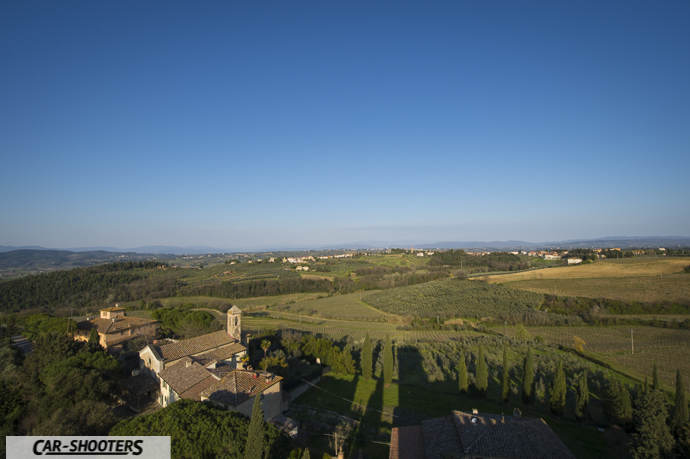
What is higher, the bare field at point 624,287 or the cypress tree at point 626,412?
the bare field at point 624,287

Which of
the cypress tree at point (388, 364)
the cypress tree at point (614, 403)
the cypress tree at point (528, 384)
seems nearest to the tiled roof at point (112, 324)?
the cypress tree at point (388, 364)

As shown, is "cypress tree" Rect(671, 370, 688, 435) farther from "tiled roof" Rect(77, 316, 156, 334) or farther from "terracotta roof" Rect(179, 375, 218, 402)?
"tiled roof" Rect(77, 316, 156, 334)

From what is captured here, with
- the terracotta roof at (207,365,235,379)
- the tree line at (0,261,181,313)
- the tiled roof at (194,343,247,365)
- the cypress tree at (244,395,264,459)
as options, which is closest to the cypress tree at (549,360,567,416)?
the cypress tree at (244,395,264,459)

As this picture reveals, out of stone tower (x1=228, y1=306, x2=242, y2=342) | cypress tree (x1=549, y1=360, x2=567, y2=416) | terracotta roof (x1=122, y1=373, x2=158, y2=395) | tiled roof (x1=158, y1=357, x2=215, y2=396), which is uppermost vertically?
stone tower (x1=228, y1=306, x2=242, y2=342)

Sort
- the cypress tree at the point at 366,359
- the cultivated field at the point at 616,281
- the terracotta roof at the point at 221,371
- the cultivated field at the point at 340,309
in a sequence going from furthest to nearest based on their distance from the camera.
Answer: the cultivated field at the point at 340,309 → the cultivated field at the point at 616,281 → the cypress tree at the point at 366,359 → the terracotta roof at the point at 221,371

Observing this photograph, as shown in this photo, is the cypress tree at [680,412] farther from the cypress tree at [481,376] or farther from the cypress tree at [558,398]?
the cypress tree at [481,376]

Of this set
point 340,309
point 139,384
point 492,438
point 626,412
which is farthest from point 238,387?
point 340,309
